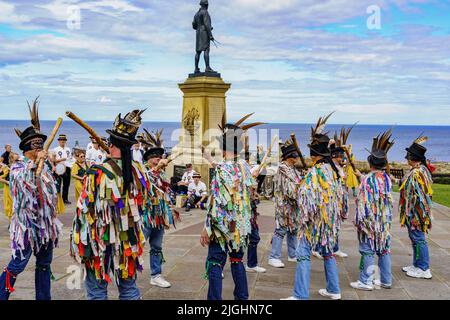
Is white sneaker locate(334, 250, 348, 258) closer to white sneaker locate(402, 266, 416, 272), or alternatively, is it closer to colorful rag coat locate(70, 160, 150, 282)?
white sneaker locate(402, 266, 416, 272)

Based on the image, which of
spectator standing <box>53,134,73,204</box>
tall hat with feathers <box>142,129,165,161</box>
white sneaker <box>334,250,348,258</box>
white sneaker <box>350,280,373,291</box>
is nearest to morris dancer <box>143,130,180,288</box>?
→ tall hat with feathers <box>142,129,165,161</box>

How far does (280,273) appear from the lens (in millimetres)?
7047

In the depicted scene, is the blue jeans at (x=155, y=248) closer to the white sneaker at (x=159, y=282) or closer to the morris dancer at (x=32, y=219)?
the white sneaker at (x=159, y=282)

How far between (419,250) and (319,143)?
2390 mm

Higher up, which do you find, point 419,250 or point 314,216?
point 314,216

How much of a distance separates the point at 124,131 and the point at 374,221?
11.4 feet

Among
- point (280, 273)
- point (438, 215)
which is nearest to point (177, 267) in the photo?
point (280, 273)

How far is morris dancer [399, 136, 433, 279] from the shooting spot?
6895 millimetres

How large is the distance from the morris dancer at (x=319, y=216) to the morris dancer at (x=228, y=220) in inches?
31.7

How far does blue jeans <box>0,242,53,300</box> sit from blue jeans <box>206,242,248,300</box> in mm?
1738

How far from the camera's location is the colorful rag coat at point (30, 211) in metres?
5.11

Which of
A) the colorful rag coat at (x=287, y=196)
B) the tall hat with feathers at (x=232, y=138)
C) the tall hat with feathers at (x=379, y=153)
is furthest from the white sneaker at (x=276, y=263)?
the tall hat with feathers at (x=232, y=138)
